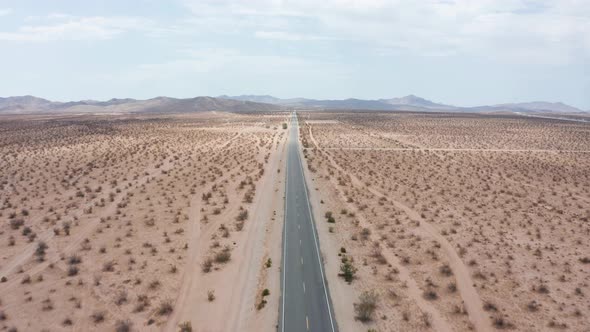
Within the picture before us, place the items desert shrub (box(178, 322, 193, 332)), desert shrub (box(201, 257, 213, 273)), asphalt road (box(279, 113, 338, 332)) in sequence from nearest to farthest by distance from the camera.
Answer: desert shrub (box(178, 322, 193, 332)) < asphalt road (box(279, 113, 338, 332)) < desert shrub (box(201, 257, 213, 273))

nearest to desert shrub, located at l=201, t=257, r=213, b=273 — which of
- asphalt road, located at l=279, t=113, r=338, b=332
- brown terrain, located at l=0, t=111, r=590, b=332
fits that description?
brown terrain, located at l=0, t=111, r=590, b=332

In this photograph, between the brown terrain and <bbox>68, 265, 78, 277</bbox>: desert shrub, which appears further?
<bbox>68, 265, 78, 277</bbox>: desert shrub

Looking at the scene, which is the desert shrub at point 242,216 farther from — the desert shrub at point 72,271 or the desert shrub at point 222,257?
the desert shrub at point 72,271

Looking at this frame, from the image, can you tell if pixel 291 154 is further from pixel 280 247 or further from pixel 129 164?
pixel 280 247

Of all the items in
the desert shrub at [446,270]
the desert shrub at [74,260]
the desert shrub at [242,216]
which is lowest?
the desert shrub at [446,270]

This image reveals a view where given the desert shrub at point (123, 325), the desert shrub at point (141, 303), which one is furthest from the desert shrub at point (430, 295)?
the desert shrub at point (123, 325)

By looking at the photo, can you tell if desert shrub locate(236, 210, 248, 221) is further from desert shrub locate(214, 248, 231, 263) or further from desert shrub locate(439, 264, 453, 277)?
desert shrub locate(439, 264, 453, 277)
